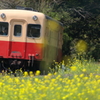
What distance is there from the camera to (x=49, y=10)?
2430 cm

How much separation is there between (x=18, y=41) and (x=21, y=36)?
10.0 inches

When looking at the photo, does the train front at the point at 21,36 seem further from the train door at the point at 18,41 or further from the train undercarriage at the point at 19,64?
the train undercarriage at the point at 19,64

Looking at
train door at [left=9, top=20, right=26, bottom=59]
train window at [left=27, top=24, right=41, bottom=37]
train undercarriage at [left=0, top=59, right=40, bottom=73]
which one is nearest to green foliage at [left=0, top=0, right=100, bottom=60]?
train undercarriage at [left=0, top=59, right=40, bottom=73]

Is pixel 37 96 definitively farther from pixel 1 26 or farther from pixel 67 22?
pixel 67 22

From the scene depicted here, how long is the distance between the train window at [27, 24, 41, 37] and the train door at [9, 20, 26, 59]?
0.73ft

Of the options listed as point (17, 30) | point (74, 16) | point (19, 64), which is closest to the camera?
point (17, 30)

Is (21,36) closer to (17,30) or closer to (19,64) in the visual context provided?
(17,30)

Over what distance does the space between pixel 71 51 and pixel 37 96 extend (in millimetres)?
20031

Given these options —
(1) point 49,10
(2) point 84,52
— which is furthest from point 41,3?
(2) point 84,52

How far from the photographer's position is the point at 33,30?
1552 cm

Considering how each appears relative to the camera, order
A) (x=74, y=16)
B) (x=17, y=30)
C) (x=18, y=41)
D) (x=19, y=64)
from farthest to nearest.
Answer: (x=74, y=16) → (x=19, y=64) → (x=17, y=30) → (x=18, y=41)

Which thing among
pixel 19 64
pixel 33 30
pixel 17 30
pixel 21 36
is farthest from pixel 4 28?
pixel 19 64

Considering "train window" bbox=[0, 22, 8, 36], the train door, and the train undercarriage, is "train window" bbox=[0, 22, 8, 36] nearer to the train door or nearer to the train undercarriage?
the train door

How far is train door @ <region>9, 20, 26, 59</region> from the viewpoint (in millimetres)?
15281
